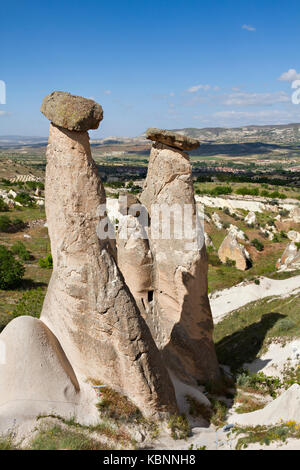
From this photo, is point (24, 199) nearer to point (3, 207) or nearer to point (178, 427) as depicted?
point (3, 207)

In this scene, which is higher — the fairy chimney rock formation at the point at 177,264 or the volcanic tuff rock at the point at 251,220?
the fairy chimney rock formation at the point at 177,264

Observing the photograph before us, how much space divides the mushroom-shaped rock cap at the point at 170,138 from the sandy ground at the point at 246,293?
1008cm

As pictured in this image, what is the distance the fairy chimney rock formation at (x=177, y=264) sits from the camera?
9.49 metres

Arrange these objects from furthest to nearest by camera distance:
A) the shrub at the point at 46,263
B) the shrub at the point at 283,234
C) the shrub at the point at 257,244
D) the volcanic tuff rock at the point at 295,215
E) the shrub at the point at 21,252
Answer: the volcanic tuff rock at the point at 295,215, the shrub at the point at 283,234, the shrub at the point at 257,244, the shrub at the point at 21,252, the shrub at the point at 46,263

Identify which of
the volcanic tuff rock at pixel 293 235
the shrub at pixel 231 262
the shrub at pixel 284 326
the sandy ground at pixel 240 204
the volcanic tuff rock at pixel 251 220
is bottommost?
the shrub at pixel 231 262

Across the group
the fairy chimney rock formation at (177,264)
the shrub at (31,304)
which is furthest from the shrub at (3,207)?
the fairy chimney rock formation at (177,264)

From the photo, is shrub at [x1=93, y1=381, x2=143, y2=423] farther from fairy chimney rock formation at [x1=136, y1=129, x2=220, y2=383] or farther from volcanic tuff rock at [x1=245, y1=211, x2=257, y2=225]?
volcanic tuff rock at [x1=245, y1=211, x2=257, y2=225]

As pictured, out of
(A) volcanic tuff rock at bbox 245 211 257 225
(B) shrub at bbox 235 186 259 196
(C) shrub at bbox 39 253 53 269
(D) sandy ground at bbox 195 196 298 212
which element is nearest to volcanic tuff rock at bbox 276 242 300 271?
(A) volcanic tuff rock at bbox 245 211 257 225

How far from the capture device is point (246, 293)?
64.0 feet

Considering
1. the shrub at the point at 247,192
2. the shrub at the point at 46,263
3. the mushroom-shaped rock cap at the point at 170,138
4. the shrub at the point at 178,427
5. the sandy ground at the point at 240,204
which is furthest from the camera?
the shrub at the point at 247,192

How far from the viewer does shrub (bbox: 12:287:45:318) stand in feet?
54.6

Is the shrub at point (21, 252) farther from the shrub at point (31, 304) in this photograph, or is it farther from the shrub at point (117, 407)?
the shrub at point (117, 407)

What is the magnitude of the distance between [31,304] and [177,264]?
36.1ft

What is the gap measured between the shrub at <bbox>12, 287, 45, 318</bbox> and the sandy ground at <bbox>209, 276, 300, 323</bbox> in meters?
7.97
